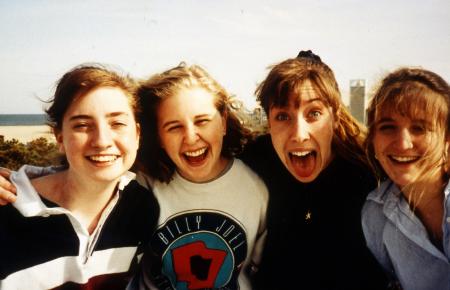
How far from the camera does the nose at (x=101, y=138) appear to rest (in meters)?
2.37

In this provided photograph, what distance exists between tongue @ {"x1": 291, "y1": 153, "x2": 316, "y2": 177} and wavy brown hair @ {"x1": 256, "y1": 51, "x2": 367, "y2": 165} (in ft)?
0.72

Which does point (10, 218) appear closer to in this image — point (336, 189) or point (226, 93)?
point (226, 93)

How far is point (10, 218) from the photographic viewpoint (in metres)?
2.27

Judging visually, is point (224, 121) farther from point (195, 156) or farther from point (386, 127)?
point (386, 127)

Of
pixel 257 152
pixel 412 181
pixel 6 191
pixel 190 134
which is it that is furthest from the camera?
pixel 257 152

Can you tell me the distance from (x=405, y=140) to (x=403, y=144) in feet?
0.10

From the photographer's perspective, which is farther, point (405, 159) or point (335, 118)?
point (335, 118)

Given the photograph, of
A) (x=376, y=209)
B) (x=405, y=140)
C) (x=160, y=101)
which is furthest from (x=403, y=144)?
(x=160, y=101)

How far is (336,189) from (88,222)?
1.76 m

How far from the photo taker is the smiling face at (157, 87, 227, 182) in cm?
265

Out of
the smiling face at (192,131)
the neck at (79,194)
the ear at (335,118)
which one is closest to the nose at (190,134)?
the smiling face at (192,131)

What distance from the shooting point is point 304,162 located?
2.69 m

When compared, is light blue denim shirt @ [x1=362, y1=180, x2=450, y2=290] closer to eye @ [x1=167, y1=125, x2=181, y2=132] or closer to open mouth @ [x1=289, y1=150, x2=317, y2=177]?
open mouth @ [x1=289, y1=150, x2=317, y2=177]

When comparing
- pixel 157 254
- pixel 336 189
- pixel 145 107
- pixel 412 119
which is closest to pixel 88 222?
pixel 157 254
